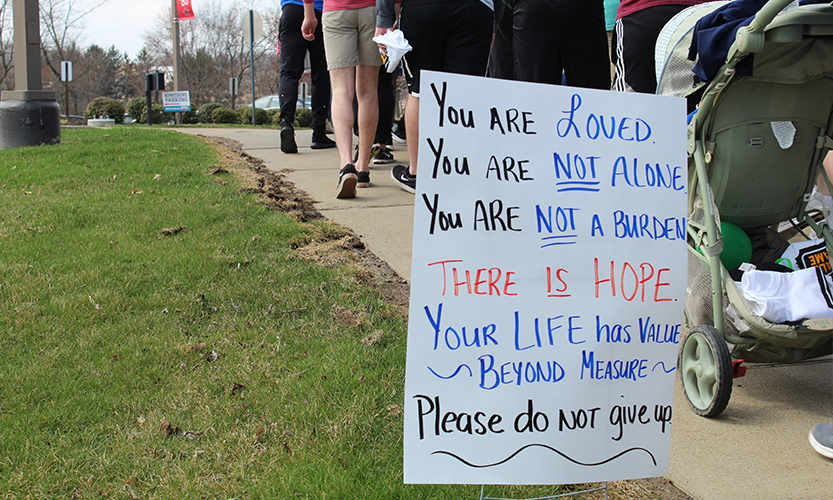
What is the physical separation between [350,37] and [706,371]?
3680mm

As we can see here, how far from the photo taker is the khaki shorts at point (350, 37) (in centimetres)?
503

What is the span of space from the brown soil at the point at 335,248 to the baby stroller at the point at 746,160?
49cm

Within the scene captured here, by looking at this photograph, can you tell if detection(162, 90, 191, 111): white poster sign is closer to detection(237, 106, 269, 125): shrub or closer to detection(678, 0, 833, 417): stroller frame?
detection(237, 106, 269, 125): shrub

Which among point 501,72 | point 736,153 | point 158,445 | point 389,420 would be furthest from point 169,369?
point 501,72

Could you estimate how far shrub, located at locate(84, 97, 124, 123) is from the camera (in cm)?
2833

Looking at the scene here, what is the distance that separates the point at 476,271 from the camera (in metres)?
1.60

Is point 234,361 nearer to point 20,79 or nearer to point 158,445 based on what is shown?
point 158,445

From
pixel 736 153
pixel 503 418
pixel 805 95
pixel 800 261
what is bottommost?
pixel 503 418

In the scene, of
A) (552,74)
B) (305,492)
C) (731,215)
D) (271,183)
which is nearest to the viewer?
(305,492)

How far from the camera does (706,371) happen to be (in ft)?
7.65

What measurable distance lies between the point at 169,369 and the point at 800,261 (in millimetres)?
2471

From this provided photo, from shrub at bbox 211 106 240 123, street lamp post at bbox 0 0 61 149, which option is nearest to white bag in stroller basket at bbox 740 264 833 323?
street lamp post at bbox 0 0 61 149

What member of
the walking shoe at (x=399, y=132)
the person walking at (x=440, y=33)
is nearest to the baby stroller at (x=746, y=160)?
the person walking at (x=440, y=33)

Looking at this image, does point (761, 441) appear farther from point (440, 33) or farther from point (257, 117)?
point (257, 117)
